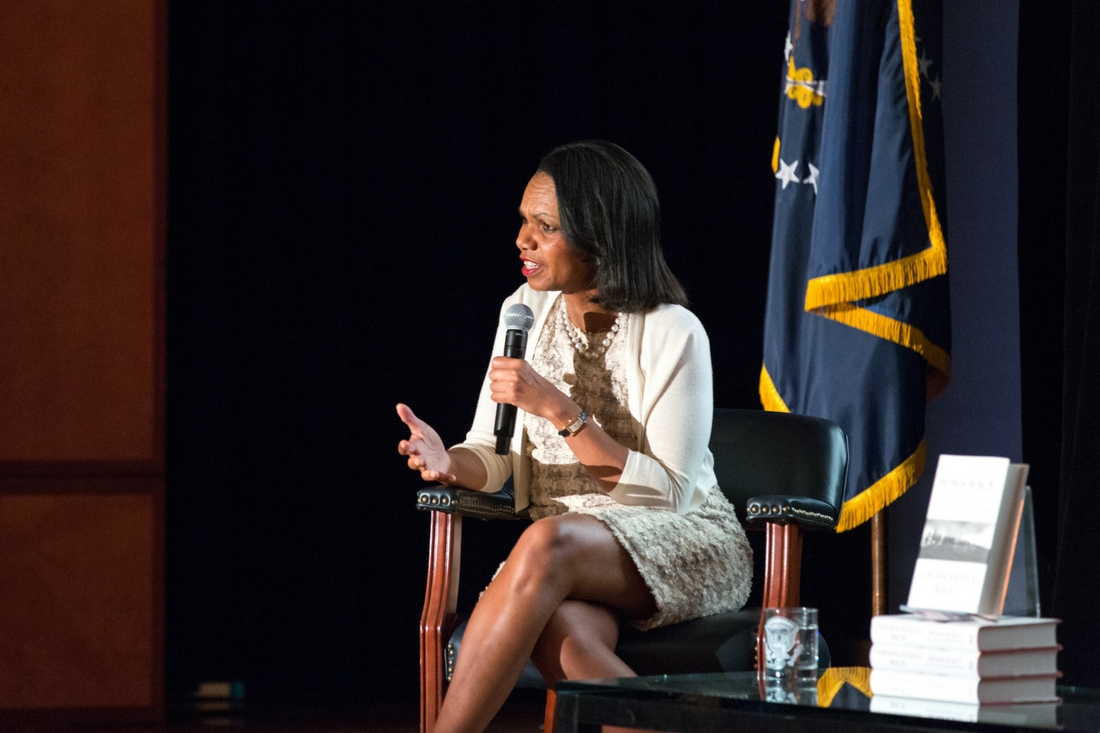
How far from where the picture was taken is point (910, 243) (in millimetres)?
2955

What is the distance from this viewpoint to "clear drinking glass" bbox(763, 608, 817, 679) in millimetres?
1720

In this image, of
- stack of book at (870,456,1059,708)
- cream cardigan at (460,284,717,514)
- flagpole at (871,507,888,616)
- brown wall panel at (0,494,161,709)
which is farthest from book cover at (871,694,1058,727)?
brown wall panel at (0,494,161,709)

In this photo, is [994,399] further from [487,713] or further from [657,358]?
[487,713]

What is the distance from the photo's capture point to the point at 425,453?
2236 mm

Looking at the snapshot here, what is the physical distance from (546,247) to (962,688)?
1141 mm

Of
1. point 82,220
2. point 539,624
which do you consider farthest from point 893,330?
point 82,220

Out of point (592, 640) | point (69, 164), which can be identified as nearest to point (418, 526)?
point (69, 164)

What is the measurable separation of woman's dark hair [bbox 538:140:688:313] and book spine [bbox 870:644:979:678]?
0.97 m

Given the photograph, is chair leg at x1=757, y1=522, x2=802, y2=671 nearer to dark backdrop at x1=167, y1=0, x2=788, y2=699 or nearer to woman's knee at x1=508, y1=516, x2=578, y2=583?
woman's knee at x1=508, y1=516, x2=578, y2=583

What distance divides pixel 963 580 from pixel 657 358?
88 centimetres

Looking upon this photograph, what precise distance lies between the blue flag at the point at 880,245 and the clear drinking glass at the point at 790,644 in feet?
4.33

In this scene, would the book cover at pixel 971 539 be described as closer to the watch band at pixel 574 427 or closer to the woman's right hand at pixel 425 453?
the watch band at pixel 574 427

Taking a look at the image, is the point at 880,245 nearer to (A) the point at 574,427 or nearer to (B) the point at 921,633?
(A) the point at 574,427

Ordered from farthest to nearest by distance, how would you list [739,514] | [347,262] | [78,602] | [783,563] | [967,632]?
[347,262] → [78,602] → [739,514] → [783,563] → [967,632]
